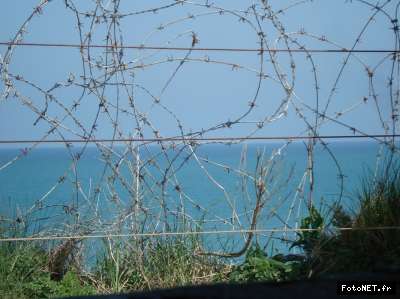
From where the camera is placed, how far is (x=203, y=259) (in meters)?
4.67

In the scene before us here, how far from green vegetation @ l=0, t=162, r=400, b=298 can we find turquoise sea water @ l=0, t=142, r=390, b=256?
6.8 inches

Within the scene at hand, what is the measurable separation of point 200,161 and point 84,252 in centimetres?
91

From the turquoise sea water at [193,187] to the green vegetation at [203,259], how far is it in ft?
0.56

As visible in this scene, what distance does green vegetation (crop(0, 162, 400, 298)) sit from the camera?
4172 mm

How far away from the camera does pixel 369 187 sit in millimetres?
4426

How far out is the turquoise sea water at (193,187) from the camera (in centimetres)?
468

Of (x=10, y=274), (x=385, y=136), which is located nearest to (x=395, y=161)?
(x=385, y=136)

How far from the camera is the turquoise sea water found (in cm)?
468

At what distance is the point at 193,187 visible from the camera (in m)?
4.86

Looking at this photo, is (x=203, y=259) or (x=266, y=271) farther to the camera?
(x=203, y=259)

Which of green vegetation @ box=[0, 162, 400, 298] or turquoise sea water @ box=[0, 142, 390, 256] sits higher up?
turquoise sea water @ box=[0, 142, 390, 256]

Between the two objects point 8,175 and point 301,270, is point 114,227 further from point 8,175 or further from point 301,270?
point 301,270

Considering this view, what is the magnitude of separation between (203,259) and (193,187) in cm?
47

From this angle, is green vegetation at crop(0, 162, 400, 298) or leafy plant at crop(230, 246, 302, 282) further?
leafy plant at crop(230, 246, 302, 282)
